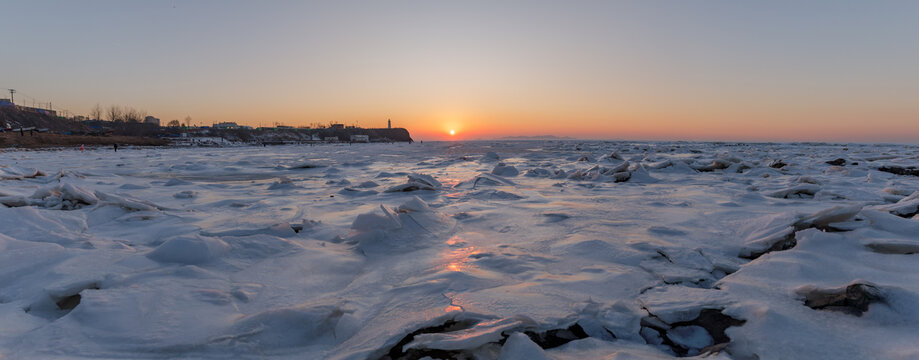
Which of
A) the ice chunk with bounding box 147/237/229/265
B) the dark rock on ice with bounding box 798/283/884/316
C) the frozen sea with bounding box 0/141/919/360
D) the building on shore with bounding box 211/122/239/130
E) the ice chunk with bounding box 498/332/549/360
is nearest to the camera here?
the ice chunk with bounding box 498/332/549/360

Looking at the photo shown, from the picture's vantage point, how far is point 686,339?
4.79 feet

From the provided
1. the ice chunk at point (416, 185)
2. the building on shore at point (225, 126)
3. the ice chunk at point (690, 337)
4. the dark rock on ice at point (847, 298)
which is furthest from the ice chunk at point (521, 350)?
the building on shore at point (225, 126)

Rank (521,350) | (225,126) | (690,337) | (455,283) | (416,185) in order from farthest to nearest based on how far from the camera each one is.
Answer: (225,126)
(416,185)
(455,283)
(690,337)
(521,350)

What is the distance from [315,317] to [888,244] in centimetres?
332

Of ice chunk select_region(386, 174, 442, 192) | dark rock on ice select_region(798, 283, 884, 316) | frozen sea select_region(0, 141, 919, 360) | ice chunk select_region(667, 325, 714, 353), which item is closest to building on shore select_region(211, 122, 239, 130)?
ice chunk select_region(386, 174, 442, 192)

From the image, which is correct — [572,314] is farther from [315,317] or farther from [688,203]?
[688,203]

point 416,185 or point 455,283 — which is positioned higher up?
point 416,185

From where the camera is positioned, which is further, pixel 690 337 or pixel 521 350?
pixel 690 337

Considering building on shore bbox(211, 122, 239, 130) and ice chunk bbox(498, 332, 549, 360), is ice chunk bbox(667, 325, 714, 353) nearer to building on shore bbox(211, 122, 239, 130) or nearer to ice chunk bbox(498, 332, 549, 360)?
ice chunk bbox(498, 332, 549, 360)

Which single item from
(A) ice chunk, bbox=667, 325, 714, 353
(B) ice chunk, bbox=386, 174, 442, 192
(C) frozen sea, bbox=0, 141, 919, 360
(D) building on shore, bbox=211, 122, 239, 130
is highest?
(D) building on shore, bbox=211, 122, 239, 130

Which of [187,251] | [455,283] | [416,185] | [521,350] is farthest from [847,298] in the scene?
[416,185]

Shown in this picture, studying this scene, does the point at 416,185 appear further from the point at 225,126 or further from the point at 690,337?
the point at 225,126

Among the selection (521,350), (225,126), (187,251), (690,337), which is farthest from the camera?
(225,126)

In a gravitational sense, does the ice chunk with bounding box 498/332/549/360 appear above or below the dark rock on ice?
below
